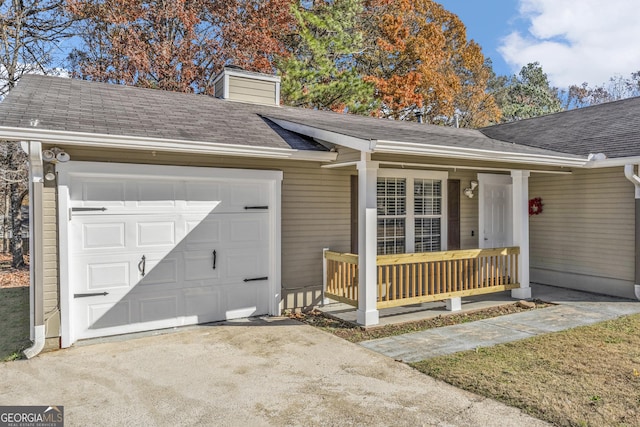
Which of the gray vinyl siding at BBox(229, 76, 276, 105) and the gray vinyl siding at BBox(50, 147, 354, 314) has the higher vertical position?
the gray vinyl siding at BBox(229, 76, 276, 105)

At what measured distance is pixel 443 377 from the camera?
396 centimetres

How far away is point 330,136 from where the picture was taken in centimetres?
590

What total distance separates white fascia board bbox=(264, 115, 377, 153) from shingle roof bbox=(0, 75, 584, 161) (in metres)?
0.09

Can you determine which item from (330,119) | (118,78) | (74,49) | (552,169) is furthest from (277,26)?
(552,169)

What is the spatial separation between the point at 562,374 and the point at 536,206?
17.8 feet

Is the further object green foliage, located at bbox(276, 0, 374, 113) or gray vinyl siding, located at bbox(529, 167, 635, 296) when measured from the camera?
green foliage, located at bbox(276, 0, 374, 113)

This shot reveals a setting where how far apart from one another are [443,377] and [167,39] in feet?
46.4

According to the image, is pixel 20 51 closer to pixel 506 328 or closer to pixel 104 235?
pixel 104 235

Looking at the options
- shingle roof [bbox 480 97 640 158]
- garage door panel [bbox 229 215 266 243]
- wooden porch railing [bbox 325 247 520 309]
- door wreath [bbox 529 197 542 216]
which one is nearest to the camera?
wooden porch railing [bbox 325 247 520 309]

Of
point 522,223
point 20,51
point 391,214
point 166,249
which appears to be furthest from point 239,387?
point 20,51

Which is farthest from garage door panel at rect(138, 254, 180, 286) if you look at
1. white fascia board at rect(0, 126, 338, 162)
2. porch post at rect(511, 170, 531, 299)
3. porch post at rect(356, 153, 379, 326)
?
porch post at rect(511, 170, 531, 299)

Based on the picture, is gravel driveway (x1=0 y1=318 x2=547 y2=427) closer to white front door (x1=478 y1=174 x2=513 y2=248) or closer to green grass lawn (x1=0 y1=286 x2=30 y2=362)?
green grass lawn (x1=0 y1=286 x2=30 y2=362)

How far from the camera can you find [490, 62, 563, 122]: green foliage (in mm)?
24453

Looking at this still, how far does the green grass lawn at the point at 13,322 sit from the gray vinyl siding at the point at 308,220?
3.26 m
